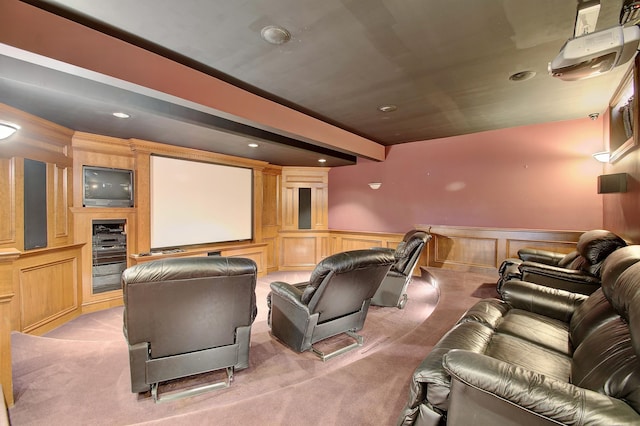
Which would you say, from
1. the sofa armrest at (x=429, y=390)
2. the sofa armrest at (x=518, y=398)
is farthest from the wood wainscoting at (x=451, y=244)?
the sofa armrest at (x=518, y=398)

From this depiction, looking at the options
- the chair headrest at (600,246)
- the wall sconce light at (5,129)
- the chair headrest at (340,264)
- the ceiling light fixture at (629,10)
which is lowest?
the chair headrest at (340,264)

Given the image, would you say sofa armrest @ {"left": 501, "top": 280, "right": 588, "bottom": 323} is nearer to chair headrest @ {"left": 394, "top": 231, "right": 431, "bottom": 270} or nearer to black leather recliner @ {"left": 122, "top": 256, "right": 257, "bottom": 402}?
chair headrest @ {"left": 394, "top": 231, "right": 431, "bottom": 270}

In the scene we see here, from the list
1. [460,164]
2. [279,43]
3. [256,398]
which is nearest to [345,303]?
[256,398]

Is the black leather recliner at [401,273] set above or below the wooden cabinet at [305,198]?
below

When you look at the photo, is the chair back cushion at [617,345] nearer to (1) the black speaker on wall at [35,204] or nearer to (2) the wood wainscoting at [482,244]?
(2) the wood wainscoting at [482,244]

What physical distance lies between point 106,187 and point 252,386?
148 inches

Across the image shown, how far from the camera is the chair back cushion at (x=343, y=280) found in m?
2.33

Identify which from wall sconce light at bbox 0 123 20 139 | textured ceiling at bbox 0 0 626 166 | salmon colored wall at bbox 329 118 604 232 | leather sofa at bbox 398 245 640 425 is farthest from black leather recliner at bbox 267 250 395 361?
salmon colored wall at bbox 329 118 604 232

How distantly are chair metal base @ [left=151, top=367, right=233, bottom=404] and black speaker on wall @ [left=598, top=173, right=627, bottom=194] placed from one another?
4.28 m

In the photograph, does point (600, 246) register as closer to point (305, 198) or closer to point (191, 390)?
point (191, 390)

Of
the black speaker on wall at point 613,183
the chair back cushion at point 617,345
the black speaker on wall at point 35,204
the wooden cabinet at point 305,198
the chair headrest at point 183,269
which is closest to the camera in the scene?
the chair back cushion at point 617,345

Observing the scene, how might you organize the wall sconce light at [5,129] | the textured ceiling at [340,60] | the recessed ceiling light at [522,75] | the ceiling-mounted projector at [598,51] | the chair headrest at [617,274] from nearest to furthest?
the chair headrest at [617,274], the ceiling-mounted projector at [598,51], the textured ceiling at [340,60], the wall sconce light at [5,129], the recessed ceiling light at [522,75]

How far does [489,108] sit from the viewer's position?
381 centimetres

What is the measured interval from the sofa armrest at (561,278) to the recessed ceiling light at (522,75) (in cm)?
190
